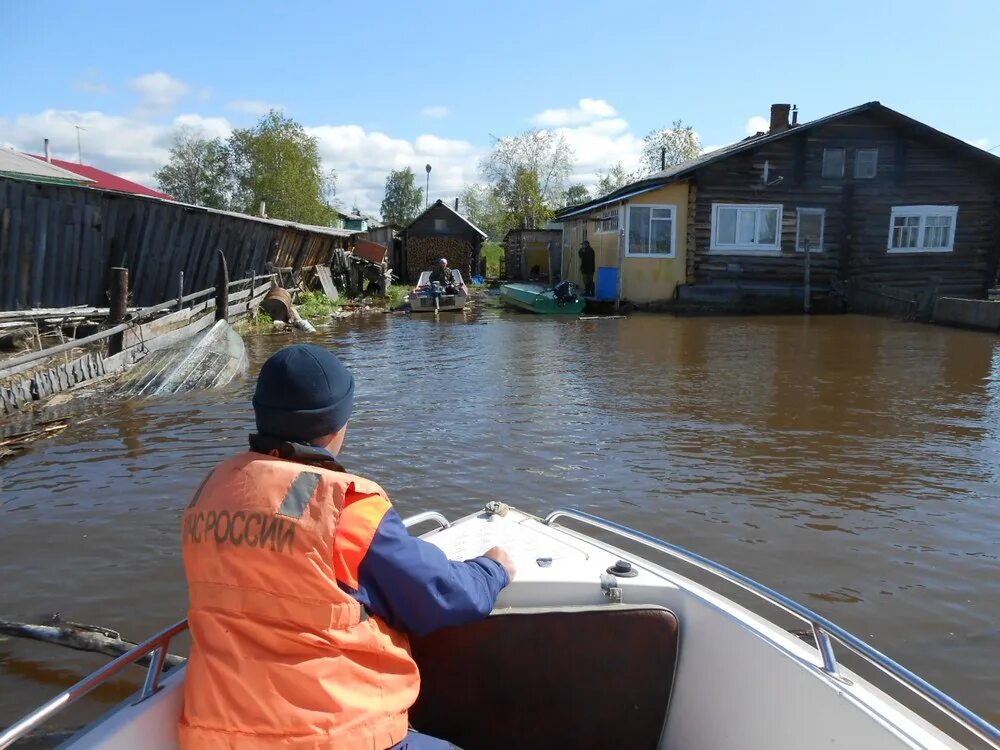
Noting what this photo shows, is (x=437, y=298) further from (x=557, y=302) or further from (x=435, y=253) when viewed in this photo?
(x=435, y=253)

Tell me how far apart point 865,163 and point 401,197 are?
62.0 meters

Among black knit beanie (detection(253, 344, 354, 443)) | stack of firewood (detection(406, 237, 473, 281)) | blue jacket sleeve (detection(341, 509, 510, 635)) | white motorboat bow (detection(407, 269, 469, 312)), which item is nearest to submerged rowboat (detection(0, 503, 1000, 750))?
blue jacket sleeve (detection(341, 509, 510, 635))

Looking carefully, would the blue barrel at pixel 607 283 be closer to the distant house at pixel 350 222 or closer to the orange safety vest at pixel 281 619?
the orange safety vest at pixel 281 619

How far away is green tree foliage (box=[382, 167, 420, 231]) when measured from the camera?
7850cm

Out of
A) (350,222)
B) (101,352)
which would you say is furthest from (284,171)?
(101,352)

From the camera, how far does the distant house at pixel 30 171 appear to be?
16984 millimetres

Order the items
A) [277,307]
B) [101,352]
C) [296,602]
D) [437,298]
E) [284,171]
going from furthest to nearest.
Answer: [284,171] < [437,298] < [277,307] < [101,352] < [296,602]

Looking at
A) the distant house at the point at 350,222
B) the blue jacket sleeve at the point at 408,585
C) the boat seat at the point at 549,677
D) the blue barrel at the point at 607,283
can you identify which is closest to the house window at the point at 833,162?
the blue barrel at the point at 607,283

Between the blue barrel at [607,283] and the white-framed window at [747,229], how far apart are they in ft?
10.2

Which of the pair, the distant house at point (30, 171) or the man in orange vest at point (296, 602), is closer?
the man in orange vest at point (296, 602)

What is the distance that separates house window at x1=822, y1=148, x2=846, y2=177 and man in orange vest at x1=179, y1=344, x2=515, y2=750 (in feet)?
79.2

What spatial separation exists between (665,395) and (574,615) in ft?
26.2

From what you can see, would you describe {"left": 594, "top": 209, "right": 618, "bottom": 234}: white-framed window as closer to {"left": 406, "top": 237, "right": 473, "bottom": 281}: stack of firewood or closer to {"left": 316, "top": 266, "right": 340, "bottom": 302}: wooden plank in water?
{"left": 316, "top": 266, "right": 340, "bottom": 302}: wooden plank in water

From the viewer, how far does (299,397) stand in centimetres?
201
